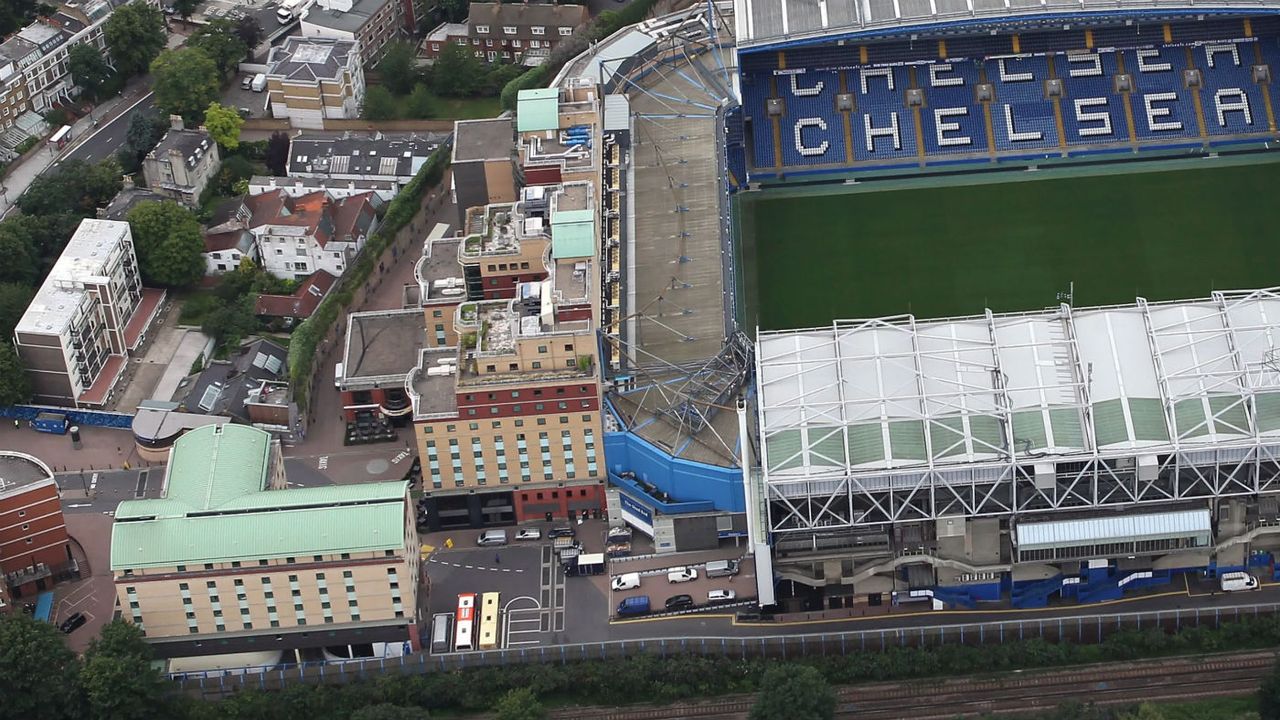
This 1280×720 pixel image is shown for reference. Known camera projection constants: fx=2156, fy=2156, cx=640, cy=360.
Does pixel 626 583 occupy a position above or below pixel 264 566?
below

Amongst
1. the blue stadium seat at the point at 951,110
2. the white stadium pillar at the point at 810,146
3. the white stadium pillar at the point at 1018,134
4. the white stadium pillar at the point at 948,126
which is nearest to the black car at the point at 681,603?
the white stadium pillar at the point at 810,146

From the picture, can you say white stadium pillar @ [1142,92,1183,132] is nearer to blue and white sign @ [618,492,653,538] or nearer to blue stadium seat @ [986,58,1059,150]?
blue stadium seat @ [986,58,1059,150]

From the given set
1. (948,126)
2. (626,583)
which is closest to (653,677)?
(626,583)

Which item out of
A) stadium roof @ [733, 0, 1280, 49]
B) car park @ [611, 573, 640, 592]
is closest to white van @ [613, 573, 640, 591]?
car park @ [611, 573, 640, 592]

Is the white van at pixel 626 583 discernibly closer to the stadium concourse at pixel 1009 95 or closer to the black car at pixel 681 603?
the black car at pixel 681 603

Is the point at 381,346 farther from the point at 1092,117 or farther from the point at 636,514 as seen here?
the point at 1092,117
